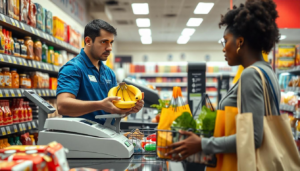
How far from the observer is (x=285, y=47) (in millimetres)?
5207

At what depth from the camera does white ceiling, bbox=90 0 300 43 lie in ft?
25.6

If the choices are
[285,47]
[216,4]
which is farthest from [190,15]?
[285,47]

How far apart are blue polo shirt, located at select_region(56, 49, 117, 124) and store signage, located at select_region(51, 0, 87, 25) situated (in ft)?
11.4

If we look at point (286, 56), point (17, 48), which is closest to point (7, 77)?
point (17, 48)

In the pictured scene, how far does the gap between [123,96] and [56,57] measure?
2.55m

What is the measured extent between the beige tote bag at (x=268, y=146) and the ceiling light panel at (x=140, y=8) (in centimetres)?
692

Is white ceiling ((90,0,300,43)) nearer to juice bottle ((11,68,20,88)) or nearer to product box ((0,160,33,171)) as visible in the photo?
juice bottle ((11,68,20,88))

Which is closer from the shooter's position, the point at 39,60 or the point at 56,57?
the point at 39,60

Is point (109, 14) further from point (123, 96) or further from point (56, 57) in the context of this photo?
point (123, 96)

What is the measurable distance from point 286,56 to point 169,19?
4986 millimetres

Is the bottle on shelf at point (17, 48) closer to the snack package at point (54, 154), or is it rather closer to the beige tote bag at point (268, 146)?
the snack package at point (54, 154)

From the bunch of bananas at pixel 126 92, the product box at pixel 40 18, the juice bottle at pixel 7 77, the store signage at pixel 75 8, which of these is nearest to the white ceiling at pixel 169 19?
the store signage at pixel 75 8

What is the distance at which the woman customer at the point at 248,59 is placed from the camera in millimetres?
1213

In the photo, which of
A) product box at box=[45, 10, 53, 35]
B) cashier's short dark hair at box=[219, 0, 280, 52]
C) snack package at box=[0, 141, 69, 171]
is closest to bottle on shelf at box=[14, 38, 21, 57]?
product box at box=[45, 10, 53, 35]
